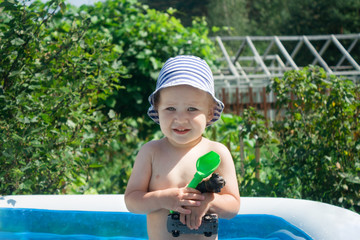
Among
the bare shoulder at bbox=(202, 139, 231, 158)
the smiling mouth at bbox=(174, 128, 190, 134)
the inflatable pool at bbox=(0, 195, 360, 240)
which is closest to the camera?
the smiling mouth at bbox=(174, 128, 190, 134)

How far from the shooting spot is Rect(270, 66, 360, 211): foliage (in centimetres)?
321

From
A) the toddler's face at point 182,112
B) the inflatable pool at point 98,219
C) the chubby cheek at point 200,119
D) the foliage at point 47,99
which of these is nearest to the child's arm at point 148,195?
the toddler's face at point 182,112

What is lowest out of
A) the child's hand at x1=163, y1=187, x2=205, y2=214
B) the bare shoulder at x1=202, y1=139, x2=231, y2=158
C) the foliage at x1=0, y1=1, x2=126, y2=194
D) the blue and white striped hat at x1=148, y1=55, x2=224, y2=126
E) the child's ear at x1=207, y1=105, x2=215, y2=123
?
the child's hand at x1=163, y1=187, x2=205, y2=214

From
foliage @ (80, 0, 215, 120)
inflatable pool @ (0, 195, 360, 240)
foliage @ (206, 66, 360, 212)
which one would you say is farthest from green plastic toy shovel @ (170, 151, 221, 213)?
foliage @ (80, 0, 215, 120)

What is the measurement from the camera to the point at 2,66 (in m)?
3.07

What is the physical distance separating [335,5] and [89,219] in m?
27.9

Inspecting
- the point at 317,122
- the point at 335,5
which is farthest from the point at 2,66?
the point at 335,5

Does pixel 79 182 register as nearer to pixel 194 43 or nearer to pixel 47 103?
pixel 47 103

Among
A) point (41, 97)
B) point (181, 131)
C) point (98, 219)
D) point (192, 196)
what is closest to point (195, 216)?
point (192, 196)

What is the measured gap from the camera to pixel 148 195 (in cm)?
188

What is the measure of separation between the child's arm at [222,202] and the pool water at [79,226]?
85cm

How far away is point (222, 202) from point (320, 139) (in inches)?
70.5

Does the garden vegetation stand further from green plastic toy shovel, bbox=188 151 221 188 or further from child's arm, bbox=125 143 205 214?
green plastic toy shovel, bbox=188 151 221 188

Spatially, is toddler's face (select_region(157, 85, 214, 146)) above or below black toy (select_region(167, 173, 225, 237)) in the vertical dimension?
above
